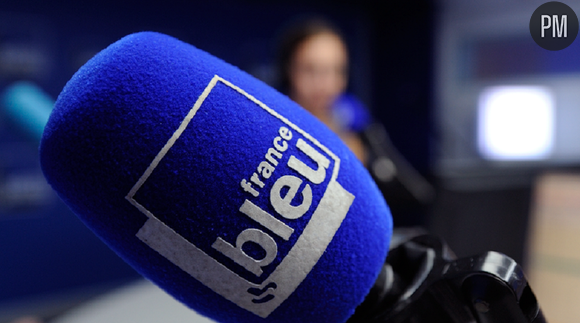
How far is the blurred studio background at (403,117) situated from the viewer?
1.01m

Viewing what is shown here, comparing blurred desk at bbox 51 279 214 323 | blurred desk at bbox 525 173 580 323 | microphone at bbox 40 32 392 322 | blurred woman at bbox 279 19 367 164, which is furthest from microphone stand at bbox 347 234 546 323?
blurred woman at bbox 279 19 367 164

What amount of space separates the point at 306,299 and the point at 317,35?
1196mm

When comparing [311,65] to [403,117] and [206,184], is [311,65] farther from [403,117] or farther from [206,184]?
[403,117]

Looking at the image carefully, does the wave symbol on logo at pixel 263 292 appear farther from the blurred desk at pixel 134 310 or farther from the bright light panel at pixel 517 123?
the bright light panel at pixel 517 123

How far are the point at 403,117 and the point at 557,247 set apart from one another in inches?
133

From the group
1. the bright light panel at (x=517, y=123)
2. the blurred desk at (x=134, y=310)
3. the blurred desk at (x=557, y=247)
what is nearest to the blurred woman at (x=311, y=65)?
the blurred desk at (x=557, y=247)

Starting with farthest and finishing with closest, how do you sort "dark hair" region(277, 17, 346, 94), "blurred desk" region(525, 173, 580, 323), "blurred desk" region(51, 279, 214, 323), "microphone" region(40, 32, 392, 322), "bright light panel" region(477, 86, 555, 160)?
1. "bright light panel" region(477, 86, 555, 160)
2. "dark hair" region(277, 17, 346, 94)
3. "blurred desk" region(525, 173, 580, 323)
4. "blurred desk" region(51, 279, 214, 323)
5. "microphone" region(40, 32, 392, 322)

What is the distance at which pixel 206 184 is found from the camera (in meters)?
0.26

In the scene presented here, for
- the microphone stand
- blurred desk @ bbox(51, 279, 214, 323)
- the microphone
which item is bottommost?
blurred desk @ bbox(51, 279, 214, 323)

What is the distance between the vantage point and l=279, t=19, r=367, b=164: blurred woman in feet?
4.56

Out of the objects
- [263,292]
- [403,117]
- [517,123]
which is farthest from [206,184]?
[403,117]

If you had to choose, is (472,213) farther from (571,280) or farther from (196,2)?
(196,2)

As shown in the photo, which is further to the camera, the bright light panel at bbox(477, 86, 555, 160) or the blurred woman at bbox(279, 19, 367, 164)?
the bright light panel at bbox(477, 86, 555, 160)

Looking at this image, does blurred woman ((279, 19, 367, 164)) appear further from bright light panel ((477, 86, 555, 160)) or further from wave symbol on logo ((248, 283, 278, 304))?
bright light panel ((477, 86, 555, 160))
